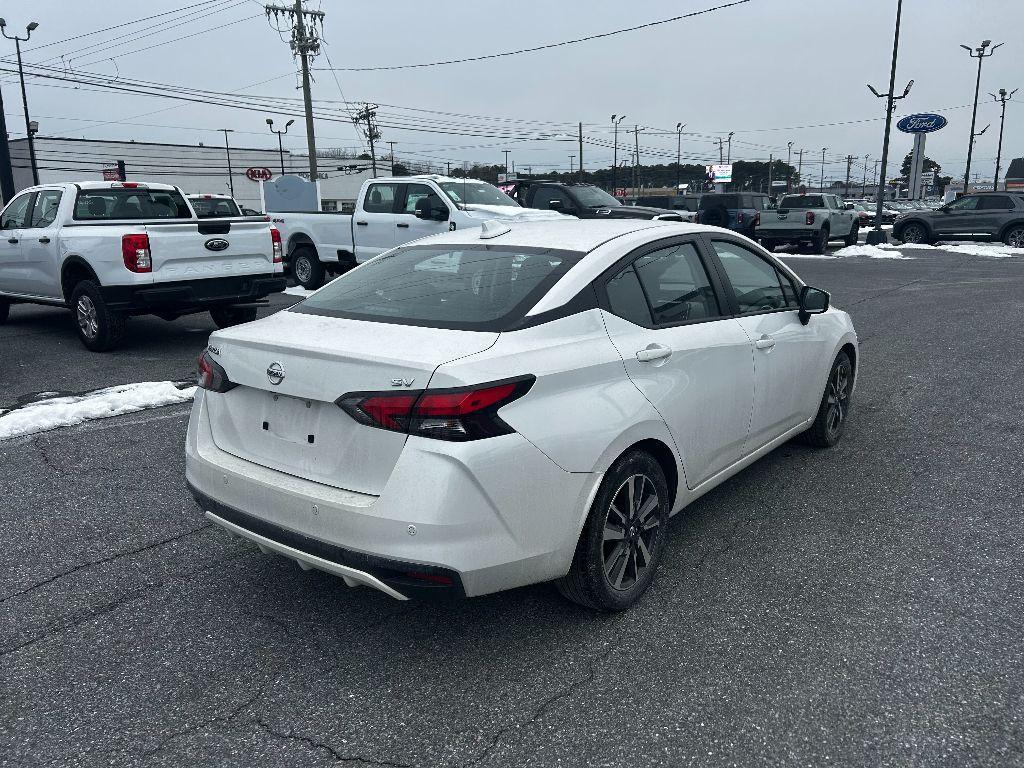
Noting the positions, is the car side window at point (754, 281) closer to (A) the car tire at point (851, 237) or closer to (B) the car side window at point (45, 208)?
(B) the car side window at point (45, 208)

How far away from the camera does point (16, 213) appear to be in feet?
33.4

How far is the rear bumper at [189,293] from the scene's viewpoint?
8477 millimetres

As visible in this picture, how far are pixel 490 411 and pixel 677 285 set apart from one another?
158 centimetres

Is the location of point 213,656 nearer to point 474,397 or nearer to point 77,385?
point 474,397

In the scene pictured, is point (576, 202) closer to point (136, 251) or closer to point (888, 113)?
point (136, 251)

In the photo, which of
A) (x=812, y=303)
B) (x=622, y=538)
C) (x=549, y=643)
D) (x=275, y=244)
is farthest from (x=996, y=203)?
(x=549, y=643)

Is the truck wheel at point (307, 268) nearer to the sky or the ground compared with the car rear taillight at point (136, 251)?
nearer to the ground

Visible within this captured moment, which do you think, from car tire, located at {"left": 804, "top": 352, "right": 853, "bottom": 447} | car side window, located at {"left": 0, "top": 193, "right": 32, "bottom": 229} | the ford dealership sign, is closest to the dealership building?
the ford dealership sign

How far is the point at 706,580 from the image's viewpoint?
371 cm

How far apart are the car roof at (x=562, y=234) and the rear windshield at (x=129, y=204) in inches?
264

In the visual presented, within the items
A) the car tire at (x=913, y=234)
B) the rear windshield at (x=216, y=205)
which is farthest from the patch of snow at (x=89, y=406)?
the car tire at (x=913, y=234)

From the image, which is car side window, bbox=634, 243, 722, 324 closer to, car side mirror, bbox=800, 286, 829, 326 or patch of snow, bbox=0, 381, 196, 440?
car side mirror, bbox=800, 286, 829, 326

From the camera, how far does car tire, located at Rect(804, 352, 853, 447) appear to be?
5316 mm

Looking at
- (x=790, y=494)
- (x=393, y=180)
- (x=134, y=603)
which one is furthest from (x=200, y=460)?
(x=393, y=180)
